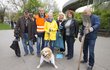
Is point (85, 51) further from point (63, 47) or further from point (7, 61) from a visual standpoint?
point (7, 61)

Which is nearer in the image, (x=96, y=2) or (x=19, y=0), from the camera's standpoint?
(x=96, y=2)

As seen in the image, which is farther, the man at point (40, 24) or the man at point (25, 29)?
the man at point (25, 29)

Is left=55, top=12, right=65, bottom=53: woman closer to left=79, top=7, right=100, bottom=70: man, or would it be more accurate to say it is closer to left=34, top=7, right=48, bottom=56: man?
left=34, top=7, right=48, bottom=56: man

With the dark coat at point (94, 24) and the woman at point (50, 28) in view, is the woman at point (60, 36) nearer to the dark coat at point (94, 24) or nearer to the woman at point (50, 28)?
the woman at point (50, 28)

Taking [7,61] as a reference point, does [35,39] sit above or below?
above

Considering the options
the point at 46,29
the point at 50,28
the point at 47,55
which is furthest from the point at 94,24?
the point at 46,29

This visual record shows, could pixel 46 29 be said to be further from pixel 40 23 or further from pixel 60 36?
pixel 60 36

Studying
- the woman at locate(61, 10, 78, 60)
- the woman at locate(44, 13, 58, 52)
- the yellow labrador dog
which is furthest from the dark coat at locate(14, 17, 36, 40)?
the yellow labrador dog

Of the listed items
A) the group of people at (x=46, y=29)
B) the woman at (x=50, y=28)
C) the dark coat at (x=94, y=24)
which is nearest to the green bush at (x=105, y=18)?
the group of people at (x=46, y=29)

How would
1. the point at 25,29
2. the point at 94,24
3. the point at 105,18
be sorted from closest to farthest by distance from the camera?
the point at 94,24 < the point at 25,29 < the point at 105,18

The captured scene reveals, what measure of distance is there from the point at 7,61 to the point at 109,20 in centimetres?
1248

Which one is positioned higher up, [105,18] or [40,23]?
[40,23]

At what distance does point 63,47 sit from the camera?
10.6 m

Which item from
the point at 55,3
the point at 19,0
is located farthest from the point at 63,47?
the point at 55,3
